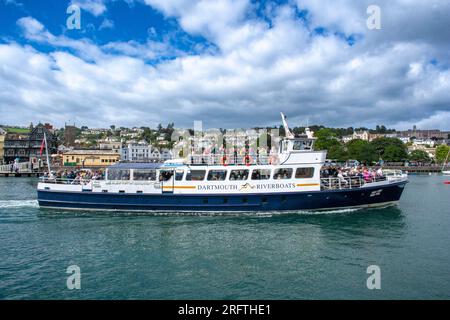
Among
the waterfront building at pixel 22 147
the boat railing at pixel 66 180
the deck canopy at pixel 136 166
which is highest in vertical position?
the waterfront building at pixel 22 147

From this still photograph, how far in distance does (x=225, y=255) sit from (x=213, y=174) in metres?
9.87

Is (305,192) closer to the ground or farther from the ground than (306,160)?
closer to the ground

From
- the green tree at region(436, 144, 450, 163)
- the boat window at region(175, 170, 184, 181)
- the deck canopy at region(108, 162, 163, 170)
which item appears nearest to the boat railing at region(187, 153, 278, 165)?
the boat window at region(175, 170, 184, 181)

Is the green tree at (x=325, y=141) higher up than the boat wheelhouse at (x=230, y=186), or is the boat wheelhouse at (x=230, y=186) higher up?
the green tree at (x=325, y=141)

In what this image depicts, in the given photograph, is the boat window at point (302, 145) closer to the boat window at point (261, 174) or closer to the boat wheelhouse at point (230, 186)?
the boat wheelhouse at point (230, 186)

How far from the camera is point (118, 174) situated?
25.0m

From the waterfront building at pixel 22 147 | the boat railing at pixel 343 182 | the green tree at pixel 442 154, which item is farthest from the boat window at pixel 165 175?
the green tree at pixel 442 154

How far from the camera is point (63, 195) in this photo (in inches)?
987

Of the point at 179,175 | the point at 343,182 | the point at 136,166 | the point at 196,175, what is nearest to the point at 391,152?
the point at 343,182

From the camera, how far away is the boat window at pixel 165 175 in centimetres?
2438
